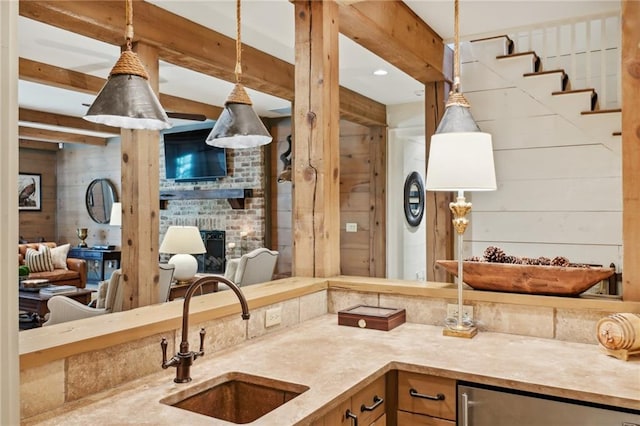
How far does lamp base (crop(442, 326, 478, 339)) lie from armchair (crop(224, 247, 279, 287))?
3026 mm

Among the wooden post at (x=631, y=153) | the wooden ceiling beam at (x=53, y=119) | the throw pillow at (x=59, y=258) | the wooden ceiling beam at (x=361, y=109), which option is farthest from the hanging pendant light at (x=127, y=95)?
the throw pillow at (x=59, y=258)

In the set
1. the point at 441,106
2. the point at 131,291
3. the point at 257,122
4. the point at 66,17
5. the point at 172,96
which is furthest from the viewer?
the point at 172,96

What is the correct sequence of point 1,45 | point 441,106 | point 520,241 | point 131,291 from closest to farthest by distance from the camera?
point 1,45 < point 131,291 < point 520,241 < point 441,106

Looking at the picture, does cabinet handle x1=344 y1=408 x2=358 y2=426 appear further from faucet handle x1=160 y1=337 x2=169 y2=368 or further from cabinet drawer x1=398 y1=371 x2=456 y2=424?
faucet handle x1=160 y1=337 x2=169 y2=368

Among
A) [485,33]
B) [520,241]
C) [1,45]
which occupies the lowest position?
[520,241]

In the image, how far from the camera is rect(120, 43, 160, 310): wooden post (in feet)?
11.8

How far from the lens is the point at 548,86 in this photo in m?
4.03

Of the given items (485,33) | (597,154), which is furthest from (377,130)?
(597,154)

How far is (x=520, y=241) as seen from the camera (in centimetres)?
408

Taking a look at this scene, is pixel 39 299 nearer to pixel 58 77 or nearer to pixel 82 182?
pixel 58 77

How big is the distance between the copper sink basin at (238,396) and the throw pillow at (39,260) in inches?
292

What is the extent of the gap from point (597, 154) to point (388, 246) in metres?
3.60

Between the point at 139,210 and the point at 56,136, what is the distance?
6.40 m

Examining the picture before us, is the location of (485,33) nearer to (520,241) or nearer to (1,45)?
(520,241)
